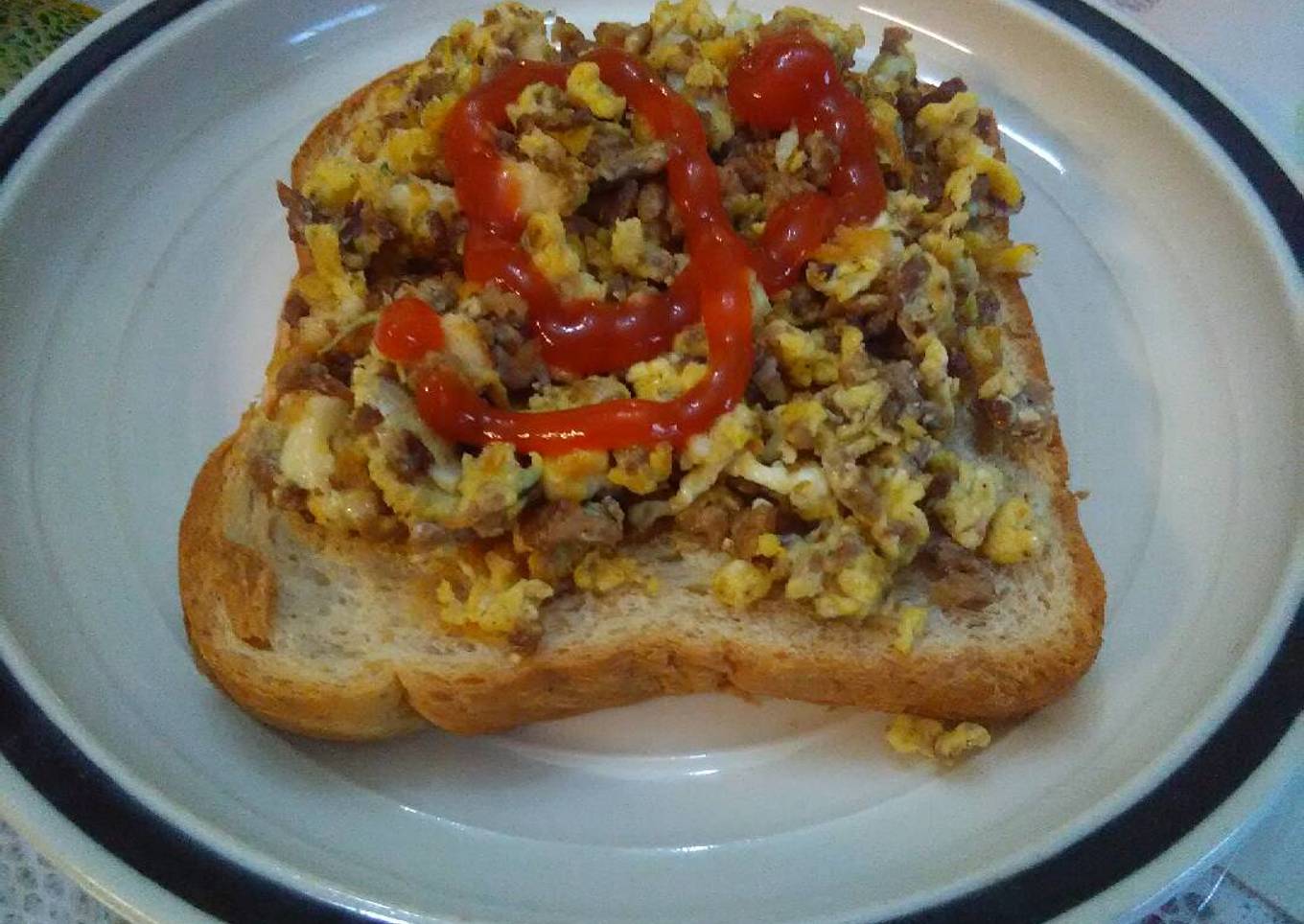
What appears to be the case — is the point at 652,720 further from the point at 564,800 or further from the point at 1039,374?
the point at 1039,374

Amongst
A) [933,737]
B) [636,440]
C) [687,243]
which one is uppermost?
[687,243]

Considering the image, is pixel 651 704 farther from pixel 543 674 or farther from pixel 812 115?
pixel 812 115

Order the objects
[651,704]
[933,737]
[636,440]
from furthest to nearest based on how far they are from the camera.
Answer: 1. [651,704]
2. [933,737]
3. [636,440]

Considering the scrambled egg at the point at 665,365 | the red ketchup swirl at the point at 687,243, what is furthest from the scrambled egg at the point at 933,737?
the red ketchup swirl at the point at 687,243

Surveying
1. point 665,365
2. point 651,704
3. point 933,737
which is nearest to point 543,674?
point 651,704

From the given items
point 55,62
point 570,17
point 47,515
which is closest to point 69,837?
point 47,515

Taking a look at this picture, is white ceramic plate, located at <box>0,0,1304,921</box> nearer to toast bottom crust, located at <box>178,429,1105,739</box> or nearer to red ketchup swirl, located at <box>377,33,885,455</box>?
toast bottom crust, located at <box>178,429,1105,739</box>

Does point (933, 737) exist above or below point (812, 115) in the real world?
below
